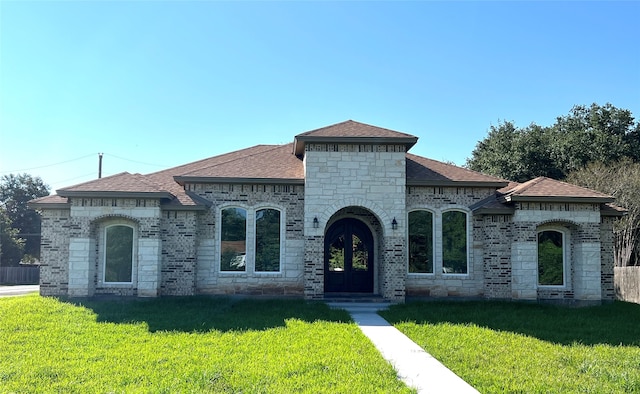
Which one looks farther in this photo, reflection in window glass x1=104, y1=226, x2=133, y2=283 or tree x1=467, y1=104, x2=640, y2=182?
tree x1=467, y1=104, x2=640, y2=182

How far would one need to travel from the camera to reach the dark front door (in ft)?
54.3

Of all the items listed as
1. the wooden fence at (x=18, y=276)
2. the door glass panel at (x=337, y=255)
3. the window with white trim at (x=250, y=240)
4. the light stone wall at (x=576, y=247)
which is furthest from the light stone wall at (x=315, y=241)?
the wooden fence at (x=18, y=276)

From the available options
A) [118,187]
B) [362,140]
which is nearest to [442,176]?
[362,140]

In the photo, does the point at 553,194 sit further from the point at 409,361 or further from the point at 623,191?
the point at 623,191

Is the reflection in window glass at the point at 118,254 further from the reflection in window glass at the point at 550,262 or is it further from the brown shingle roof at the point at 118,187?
the reflection in window glass at the point at 550,262

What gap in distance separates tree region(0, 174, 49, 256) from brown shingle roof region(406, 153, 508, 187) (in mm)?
41659

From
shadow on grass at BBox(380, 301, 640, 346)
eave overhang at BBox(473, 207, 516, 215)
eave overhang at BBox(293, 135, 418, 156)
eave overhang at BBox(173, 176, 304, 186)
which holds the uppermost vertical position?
eave overhang at BBox(293, 135, 418, 156)

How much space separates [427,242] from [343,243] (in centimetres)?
274

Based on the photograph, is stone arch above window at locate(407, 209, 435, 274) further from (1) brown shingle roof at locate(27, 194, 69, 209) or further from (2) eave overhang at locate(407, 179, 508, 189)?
(1) brown shingle roof at locate(27, 194, 69, 209)

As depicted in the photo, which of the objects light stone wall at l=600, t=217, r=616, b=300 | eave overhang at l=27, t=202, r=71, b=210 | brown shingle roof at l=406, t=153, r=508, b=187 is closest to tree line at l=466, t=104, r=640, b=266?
light stone wall at l=600, t=217, r=616, b=300

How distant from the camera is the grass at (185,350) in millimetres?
6824

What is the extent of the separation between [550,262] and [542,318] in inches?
134

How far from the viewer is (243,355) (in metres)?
8.27

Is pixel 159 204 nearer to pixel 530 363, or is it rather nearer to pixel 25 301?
pixel 25 301
